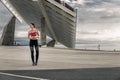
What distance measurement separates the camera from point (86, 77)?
32.4 feet

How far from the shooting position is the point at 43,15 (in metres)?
62.7

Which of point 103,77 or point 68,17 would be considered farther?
point 68,17

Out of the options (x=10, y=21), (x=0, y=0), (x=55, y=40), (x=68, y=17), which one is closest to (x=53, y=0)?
(x=68, y=17)

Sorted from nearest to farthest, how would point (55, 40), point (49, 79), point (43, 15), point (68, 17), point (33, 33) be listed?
point (49, 79)
point (33, 33)
point (68, 17)
point (43, 15)
point (55, 40)

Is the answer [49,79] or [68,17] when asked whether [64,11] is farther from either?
[49,79]

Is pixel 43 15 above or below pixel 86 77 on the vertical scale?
above

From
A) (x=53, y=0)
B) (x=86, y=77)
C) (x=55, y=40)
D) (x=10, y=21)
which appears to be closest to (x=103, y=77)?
(x=86, y=77)

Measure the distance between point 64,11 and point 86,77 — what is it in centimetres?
4469

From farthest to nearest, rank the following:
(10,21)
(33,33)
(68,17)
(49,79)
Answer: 1. (10,21)
2. (68,17)
3. (33,33)
4. (49,79)

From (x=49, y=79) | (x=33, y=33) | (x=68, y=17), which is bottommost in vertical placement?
(x=49, y=79)

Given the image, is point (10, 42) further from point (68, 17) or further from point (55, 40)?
point (55, 40)

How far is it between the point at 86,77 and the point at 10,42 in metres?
64.8

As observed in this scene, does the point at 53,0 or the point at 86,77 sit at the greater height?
the point at 53,0

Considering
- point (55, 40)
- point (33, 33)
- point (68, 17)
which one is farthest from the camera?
point (55, 40)
